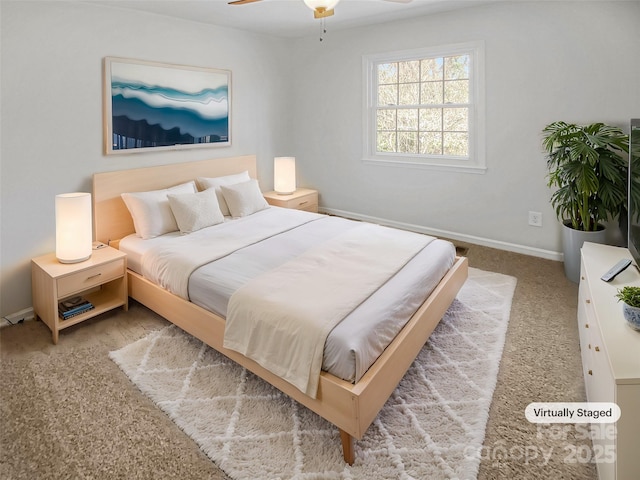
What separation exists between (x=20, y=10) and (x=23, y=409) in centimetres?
264

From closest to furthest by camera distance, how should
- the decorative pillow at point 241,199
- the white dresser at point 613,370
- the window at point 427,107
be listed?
1. the white dresser at point 613,370
2. the decorative pillow at point 241,199
3. the window at point 427,107

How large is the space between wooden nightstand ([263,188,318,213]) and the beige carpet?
2.10 m

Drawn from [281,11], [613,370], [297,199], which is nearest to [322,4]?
[281,11]

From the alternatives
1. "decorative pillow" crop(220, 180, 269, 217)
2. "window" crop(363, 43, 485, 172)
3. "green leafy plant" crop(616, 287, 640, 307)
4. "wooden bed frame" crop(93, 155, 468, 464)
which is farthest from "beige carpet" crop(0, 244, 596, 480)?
"window" crop(363, 43, 485, 172)

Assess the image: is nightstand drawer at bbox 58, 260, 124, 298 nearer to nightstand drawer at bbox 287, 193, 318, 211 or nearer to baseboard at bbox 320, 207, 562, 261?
nightstand drawer at bbox 287, 193, 318, 211

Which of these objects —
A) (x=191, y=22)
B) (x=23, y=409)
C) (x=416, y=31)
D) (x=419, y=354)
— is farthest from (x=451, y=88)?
(x=23, y=409)

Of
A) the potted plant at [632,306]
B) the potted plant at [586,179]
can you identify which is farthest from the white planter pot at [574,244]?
the potted plant at [632,306]

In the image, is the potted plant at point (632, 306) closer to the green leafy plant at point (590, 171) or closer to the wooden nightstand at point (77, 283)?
the green leafy plant at point (590, 171)

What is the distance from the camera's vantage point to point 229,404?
82.0 inches

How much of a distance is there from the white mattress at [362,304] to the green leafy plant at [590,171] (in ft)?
3.96

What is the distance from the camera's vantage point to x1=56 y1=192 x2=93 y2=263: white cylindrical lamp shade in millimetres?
2770

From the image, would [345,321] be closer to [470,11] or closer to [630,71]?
[630,71]

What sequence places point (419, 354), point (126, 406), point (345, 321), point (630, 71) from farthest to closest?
point (630, 71), point (419, 354), point (126, 406), point (345, 321)

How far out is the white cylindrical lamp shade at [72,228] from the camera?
2.77 m
